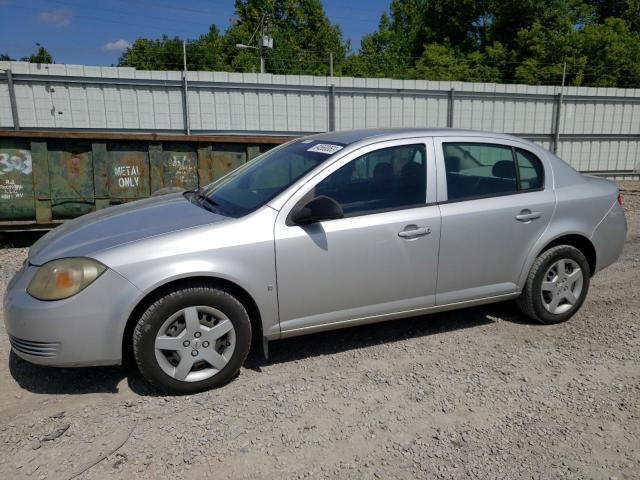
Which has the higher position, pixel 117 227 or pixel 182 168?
pixel 117 227

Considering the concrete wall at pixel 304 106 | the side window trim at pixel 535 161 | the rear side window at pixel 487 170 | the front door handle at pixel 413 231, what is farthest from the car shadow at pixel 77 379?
the concrete wall at pixel 304 106

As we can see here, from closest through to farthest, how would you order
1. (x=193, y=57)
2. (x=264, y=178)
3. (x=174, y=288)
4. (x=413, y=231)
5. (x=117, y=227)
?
(x=174, y=288)
(x=117, y=227)
(x=413, y=231)
(x=264, y=178)
(x=193, y=57)

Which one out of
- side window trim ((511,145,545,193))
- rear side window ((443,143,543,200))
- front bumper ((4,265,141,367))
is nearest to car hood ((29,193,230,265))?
front bumper ((4,265,141,367))

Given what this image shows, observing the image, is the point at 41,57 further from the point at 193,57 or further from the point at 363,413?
the point at 363,413

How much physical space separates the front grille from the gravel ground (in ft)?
1.17

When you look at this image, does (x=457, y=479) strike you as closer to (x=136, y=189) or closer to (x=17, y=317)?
(x=17, y=317)

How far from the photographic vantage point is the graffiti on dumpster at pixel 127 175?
7.38 metres

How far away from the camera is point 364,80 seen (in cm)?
1297

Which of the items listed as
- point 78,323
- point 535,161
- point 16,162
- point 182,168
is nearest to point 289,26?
point 182,168

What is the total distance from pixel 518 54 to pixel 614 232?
94.4ft

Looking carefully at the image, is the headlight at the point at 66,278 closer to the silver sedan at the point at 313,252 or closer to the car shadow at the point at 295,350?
the silver sedan at the point at 313,252

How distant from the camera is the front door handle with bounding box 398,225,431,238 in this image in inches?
145

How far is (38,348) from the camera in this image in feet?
10.2

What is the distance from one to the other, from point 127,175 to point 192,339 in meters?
4.83
